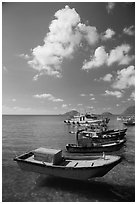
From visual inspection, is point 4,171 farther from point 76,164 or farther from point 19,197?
point 76,164

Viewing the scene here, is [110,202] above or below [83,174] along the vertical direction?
below

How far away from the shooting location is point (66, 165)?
16500 millimetres

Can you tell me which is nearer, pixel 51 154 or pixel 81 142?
pixel 51 154

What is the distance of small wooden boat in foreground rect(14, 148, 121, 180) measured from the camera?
604 inches

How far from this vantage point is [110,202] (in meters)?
13.1

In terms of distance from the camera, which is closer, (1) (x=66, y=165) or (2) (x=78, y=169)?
(2) (x=78, y=169)

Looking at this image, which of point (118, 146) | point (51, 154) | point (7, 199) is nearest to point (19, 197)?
point (7, 199)

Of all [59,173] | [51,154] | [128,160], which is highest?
[51,154]

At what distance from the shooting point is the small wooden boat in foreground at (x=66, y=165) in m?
15.3

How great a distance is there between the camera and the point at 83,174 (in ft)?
50.8

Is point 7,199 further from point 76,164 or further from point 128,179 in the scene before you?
point 128,179

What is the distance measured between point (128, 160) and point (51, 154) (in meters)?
13.0

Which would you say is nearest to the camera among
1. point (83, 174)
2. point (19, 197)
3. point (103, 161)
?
point (19, 197)

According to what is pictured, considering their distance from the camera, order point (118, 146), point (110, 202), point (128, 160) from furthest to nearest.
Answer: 1. point (118, 146)
2. point (128, 160)
3. point (110, 202)
